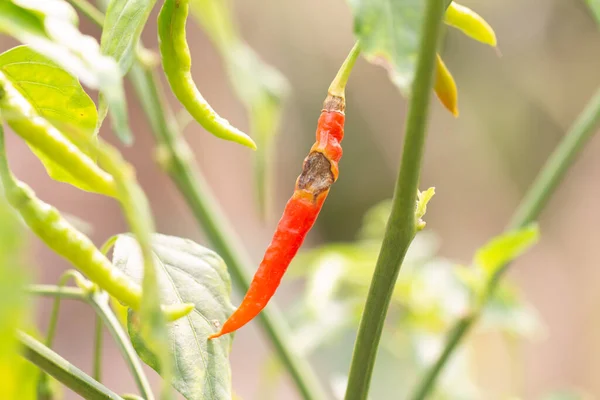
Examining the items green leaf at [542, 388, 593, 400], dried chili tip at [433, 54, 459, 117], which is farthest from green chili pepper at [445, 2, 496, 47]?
green leaf at [542, 388, 593, 400]

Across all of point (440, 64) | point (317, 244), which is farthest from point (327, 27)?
point (440, 64)

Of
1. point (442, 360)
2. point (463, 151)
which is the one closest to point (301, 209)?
point (442, 360)

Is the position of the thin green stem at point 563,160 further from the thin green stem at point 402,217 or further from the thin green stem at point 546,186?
the thin green stem at point 402,217

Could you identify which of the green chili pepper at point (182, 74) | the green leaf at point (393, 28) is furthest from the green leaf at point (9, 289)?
the green leaf at point (393, 28)

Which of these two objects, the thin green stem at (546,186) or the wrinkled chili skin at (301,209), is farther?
the thin green stem at (546,186)

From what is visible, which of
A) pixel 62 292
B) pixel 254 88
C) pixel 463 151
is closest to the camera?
pixel 62 292

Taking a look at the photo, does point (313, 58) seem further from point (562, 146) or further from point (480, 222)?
point (562, 146)

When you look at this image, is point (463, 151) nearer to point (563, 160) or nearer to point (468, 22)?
point (563, 160)
